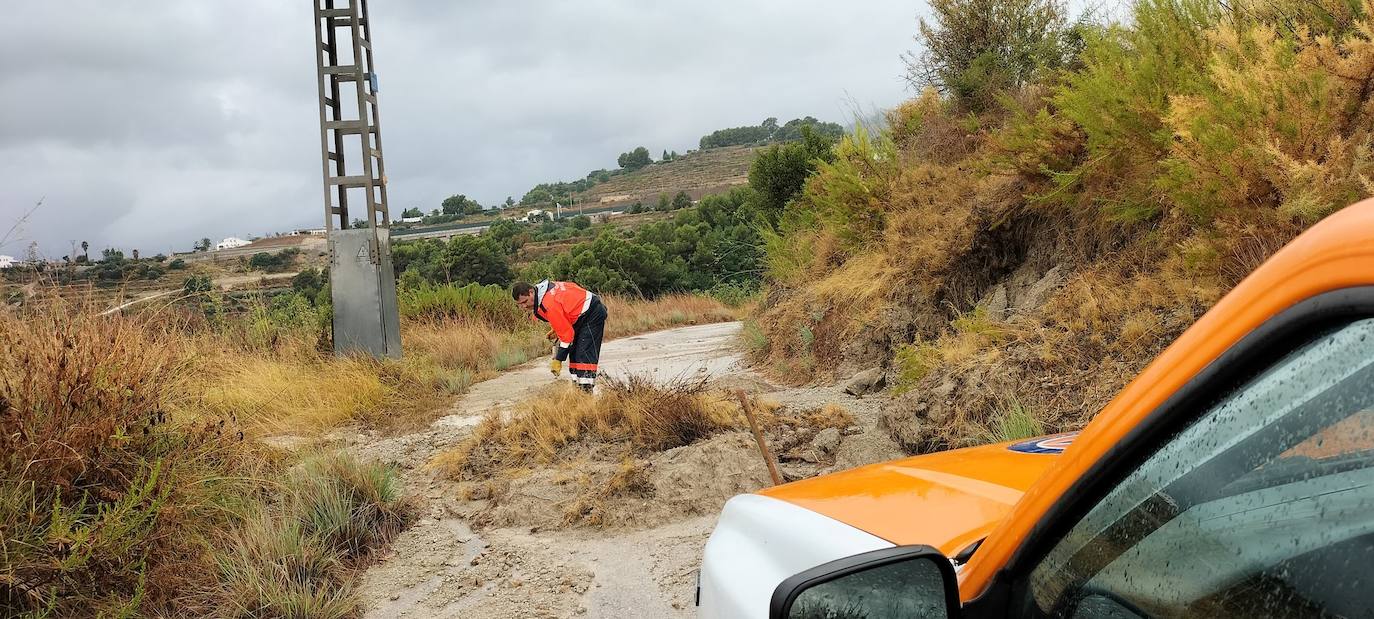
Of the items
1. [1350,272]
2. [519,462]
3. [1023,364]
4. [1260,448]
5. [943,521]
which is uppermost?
[1350,272]

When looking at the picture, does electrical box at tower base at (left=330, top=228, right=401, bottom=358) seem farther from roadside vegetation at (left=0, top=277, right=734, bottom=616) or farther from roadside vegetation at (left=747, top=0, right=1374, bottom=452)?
roadside vegetation at (left=747, top=0, right=1374, bottom=452)

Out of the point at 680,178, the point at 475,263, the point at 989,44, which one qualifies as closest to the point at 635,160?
the point at 680,178

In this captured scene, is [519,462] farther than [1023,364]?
Yes

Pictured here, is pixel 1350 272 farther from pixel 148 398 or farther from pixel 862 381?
pixel 862 381

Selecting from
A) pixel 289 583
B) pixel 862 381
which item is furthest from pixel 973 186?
pixel 289 583

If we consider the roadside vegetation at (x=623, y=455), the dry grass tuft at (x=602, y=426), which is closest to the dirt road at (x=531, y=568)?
the roadside vegetation at (x=623, y=455)

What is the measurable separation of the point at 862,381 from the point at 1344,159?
4461mm

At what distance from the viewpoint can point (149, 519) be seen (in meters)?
4.33

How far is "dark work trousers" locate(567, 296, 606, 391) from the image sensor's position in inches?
372

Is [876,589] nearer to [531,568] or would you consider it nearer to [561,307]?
[531,568]

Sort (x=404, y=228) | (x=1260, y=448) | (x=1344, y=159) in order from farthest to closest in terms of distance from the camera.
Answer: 1. (x=404, y=228)
2. (x=1344, y=159)
3. (x=1260, y=448)

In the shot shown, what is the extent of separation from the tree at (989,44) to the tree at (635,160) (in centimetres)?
10351

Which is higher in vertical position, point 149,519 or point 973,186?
point 973,186

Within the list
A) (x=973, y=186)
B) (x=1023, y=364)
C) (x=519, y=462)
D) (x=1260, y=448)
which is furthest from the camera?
(x=973, y=186)
